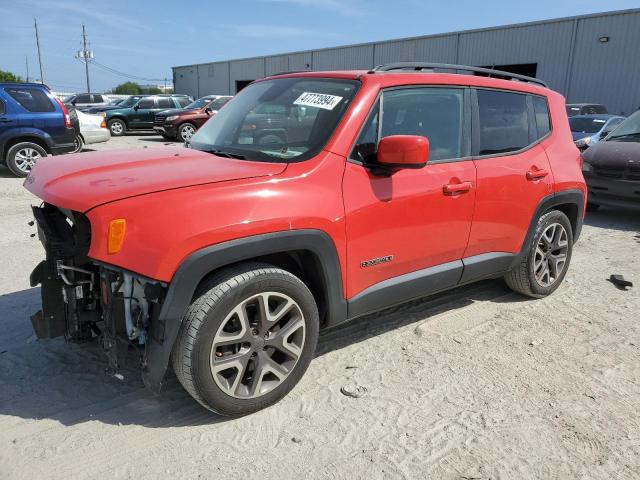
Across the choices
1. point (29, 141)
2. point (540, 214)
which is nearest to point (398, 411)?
point (540, 214)

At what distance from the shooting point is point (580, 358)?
344 centimetres

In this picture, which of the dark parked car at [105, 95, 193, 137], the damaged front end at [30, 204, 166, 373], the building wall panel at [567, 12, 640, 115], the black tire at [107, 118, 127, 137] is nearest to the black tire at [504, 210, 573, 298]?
the damaged front end at [30, 204, 166, 373]

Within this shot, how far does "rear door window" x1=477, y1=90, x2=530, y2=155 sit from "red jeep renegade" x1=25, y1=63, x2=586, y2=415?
15 millimetres

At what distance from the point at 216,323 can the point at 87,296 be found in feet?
2.55

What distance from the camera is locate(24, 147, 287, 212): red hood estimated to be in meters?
2.46

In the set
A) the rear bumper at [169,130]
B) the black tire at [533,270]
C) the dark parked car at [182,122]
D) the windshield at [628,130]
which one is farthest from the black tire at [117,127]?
the black tire at [533,270]

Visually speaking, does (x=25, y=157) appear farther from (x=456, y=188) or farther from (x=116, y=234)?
(x=456, y=188)

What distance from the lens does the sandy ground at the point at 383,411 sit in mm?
2408

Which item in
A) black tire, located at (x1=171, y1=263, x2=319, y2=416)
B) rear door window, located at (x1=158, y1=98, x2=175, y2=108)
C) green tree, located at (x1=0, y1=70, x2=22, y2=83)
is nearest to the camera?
black tire, located at (x1=171, y1=263, x2=319, y2=416)

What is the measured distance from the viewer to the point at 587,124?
40.8 feet

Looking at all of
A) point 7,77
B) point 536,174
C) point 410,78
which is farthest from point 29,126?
point 7,77

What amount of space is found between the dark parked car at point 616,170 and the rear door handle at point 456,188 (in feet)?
16.3

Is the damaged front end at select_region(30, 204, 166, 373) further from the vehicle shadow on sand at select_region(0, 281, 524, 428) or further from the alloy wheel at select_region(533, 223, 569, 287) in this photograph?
the alloy wheel at select_region(533, 223, 569, 287)

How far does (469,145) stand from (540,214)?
102 cm
